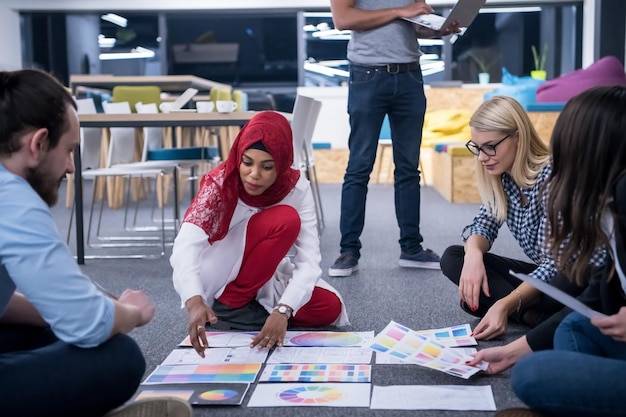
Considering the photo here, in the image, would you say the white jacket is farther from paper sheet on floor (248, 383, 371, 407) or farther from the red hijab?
paper sheet on floor (248, 383, 371, 407)

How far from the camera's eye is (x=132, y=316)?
125 centimetres

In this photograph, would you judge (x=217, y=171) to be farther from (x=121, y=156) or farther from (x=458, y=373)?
(x=121, y=156)

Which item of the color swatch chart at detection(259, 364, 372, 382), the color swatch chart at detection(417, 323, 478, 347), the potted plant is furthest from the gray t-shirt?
the potted plant

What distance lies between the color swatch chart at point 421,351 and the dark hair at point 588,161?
17.5 inches

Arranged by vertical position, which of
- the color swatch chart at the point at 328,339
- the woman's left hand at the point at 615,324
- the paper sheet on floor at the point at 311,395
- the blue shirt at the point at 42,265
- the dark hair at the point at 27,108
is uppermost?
the dark hair at the point at 27,108

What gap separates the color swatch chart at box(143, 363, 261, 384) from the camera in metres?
1.63

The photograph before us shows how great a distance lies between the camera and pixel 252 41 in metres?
9.64

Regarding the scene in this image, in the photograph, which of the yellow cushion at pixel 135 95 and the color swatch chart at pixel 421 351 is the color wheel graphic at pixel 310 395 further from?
the yellow cushion at pixel 135 95

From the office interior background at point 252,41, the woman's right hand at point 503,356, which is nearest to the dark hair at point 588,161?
the woman's right hand at point 503,356

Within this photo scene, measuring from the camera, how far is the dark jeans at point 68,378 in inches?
45.7

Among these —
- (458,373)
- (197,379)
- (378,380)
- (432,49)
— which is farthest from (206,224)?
(432,49)

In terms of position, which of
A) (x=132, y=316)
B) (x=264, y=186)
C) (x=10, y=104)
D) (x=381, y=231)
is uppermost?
(x=10, y=104)

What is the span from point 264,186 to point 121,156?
9.00 feet

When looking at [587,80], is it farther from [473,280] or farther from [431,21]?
[473,280]
